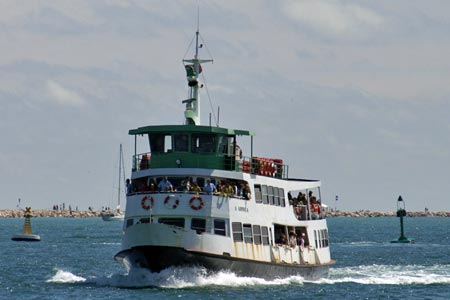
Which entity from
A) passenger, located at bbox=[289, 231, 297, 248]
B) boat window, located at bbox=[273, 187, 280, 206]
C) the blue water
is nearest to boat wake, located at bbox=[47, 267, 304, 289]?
the blue water

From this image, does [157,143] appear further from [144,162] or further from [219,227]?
[219,227]

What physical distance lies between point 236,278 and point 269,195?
5335mm

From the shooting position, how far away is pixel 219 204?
5078 cm

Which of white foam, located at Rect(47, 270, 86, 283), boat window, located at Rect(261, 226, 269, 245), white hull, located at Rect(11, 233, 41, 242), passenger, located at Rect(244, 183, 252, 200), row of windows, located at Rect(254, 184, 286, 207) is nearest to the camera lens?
passenger, located at Rect(244, 183, 252, 200)

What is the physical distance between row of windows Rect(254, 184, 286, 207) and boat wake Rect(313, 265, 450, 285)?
4854 mm

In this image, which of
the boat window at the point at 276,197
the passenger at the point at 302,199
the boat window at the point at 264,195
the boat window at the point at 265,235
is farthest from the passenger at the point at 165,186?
the passenger at the point at 302,199

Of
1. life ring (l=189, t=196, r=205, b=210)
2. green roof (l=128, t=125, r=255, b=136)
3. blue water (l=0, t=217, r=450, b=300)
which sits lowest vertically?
blue water (l=0, t=217, r=450, b=300)

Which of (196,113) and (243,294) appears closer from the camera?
(243,294)

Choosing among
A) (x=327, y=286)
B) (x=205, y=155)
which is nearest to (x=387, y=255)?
(x=327, y=286)

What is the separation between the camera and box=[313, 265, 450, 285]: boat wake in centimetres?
6009

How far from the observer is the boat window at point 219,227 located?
166ft

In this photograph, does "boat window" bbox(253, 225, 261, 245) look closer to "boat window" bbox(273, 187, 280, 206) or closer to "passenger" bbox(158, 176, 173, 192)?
"boat window" bbox(273, 187, 280, 206)

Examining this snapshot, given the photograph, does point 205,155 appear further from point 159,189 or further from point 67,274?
point 67,274

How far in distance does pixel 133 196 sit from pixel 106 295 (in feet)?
15.5
